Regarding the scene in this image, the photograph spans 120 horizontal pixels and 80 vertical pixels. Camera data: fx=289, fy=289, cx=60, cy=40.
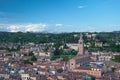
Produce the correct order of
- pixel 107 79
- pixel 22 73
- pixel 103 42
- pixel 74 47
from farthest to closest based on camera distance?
pixel 103 42, pixel 74 47, pixel 22 73, pixel 107 79

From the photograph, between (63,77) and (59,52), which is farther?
(59,52)

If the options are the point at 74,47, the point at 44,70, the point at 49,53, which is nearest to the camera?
the point at 44,70

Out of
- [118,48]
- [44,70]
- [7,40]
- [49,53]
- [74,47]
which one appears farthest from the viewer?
[7,40]

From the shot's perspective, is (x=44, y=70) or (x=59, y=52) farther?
(x=59, y=52)

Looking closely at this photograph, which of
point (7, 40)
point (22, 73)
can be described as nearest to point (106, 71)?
point (22, 73)

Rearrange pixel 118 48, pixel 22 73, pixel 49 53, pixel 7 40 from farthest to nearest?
pixel 7 40, pixel 118 48, pixel 49 53, pixel 22 73

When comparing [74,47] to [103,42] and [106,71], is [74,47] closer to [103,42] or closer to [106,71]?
[103,42]

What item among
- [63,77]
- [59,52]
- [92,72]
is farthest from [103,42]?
[63,77]

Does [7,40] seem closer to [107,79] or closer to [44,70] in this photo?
[44,70]
